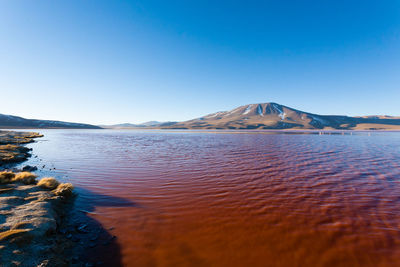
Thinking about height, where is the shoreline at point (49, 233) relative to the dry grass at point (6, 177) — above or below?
below

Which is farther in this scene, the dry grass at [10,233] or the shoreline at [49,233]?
the dry grass at [10,233]

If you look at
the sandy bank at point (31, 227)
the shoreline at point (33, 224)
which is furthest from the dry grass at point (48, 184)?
the sandy bank at point (31, 227)

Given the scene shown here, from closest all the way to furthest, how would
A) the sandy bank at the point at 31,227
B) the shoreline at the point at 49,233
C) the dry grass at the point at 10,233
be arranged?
the sandy bank at the point at 31,227 → the shoreline at the point at 49,233 → the dry grass at the point at 10,233

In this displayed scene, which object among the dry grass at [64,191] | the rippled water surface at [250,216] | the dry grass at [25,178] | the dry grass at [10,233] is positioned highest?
the dry grass at [25,178]

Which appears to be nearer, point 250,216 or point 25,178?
point 250,216

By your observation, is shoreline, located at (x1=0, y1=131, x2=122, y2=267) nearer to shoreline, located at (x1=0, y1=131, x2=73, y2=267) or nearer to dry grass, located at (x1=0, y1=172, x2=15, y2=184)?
shoreline, located at (x1=0, y1=131, x2=73, y2=267)

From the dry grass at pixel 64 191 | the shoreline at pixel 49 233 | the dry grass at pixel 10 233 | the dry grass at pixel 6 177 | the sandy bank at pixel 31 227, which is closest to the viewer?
the sandy bank at pixel 31 227

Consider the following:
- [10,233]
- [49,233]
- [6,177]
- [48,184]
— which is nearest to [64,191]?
[48,184]

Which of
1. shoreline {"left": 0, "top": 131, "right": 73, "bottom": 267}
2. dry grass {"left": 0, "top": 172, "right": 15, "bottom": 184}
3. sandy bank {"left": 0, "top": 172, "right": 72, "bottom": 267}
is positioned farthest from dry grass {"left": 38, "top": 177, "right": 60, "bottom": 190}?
dry grass {"left": 0, "top": 172, "right": 15, "bottom": 184}

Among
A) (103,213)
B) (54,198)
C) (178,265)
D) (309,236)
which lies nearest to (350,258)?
(309,236)

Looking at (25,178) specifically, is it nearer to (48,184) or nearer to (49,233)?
(48,184)

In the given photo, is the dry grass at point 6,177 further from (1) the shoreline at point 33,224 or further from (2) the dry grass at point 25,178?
(2) the dry grass at point 25,178

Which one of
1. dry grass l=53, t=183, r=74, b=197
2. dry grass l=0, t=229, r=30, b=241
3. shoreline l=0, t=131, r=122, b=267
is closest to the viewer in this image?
shoreline l=0, t=131, r=122, b=267

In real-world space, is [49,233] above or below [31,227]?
below
